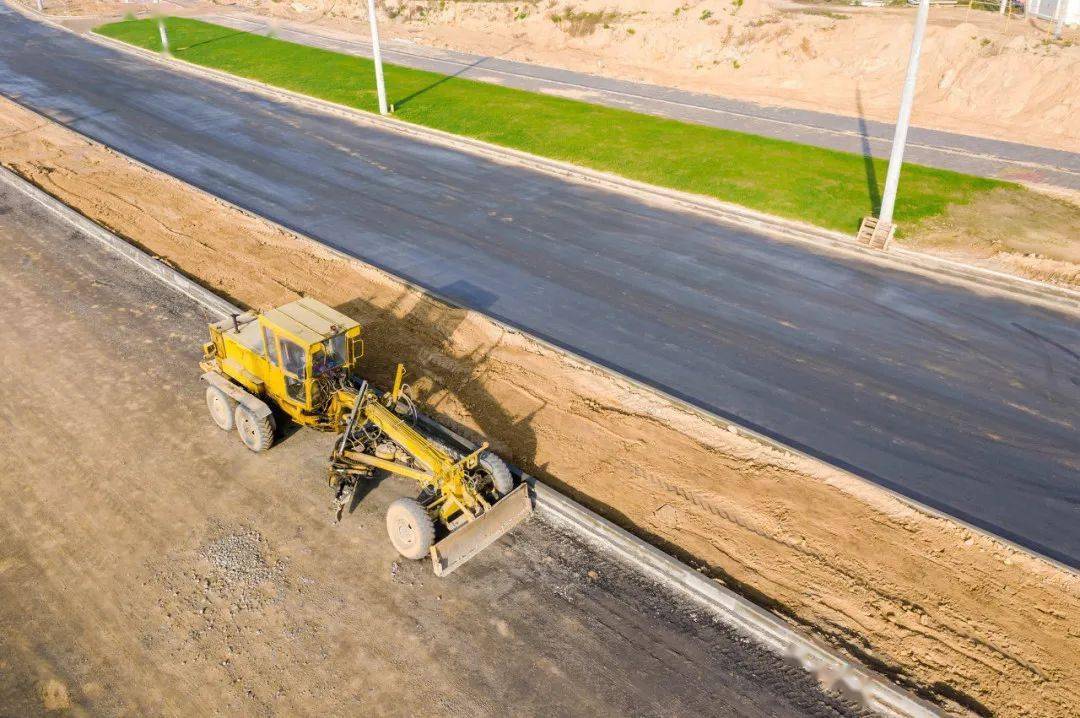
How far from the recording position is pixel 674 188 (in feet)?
76.7

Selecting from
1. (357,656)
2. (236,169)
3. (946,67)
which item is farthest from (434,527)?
Answer: (946,67)

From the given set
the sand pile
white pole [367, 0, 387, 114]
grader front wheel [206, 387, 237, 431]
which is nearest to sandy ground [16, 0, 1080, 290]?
the sand pile

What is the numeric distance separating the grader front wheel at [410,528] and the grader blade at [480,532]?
0.77ft

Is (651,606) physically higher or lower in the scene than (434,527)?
lower

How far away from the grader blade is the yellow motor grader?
1cm

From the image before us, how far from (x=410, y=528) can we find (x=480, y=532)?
100 centimetres

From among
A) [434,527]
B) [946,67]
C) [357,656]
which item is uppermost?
[946,67]

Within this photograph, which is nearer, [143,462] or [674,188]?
[143,462]

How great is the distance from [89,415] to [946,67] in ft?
117

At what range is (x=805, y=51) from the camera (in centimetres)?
3559

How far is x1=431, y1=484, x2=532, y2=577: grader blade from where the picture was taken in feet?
31.7

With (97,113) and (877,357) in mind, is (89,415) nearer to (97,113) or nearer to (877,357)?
(877,357)

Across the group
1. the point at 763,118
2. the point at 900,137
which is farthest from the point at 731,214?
the point at 763,118

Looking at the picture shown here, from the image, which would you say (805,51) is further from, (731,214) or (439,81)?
(731,214)
